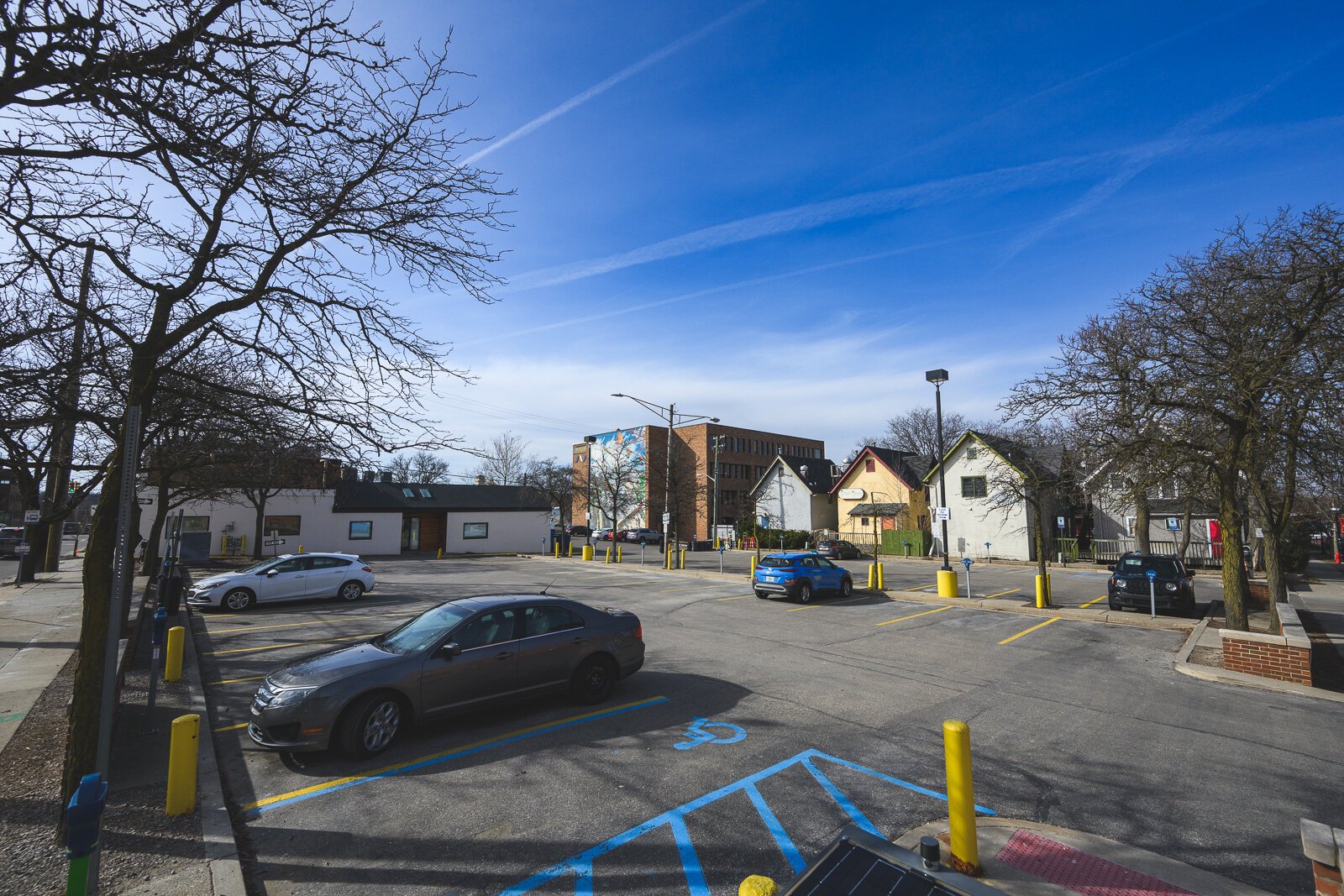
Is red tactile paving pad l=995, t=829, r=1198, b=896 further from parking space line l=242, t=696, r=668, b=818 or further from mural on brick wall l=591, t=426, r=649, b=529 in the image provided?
mural on brick wall l=591, t=426, r=649, b=529

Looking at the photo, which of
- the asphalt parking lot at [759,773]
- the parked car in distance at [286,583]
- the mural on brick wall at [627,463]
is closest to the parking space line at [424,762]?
the asphalt parking lot at [759,773]

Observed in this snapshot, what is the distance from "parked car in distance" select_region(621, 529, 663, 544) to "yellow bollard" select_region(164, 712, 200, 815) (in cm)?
5406

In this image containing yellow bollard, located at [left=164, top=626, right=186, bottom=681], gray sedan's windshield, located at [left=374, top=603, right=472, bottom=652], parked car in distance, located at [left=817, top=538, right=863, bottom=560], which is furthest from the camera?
parked car in distance, located at [left=817, top=538, right=863, bottom=560]

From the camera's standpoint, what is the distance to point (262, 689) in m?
6.30

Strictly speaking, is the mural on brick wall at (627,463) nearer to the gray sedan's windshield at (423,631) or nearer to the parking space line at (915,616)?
the parking space line at (915,616)

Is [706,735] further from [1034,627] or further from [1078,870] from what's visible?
[1034,627]

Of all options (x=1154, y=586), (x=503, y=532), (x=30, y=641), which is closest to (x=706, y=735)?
(x=30, y=641)

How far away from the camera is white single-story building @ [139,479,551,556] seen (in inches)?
1420

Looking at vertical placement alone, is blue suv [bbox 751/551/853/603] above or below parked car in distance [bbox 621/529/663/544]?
above

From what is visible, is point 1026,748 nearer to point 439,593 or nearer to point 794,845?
point 794,845

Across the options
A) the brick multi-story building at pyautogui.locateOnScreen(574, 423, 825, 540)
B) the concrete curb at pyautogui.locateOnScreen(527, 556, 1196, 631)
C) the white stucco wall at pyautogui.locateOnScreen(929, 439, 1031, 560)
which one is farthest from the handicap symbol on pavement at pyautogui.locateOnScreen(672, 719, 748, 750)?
the brick multi-story building at pyautogui.locateOnScreen(574, 423, 825, 540)

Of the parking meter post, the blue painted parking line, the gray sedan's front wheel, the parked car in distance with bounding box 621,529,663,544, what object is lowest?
the parked car in distance with bounding box 621,529,663,544

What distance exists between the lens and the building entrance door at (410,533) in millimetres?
42062

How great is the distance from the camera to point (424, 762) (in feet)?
19.7
